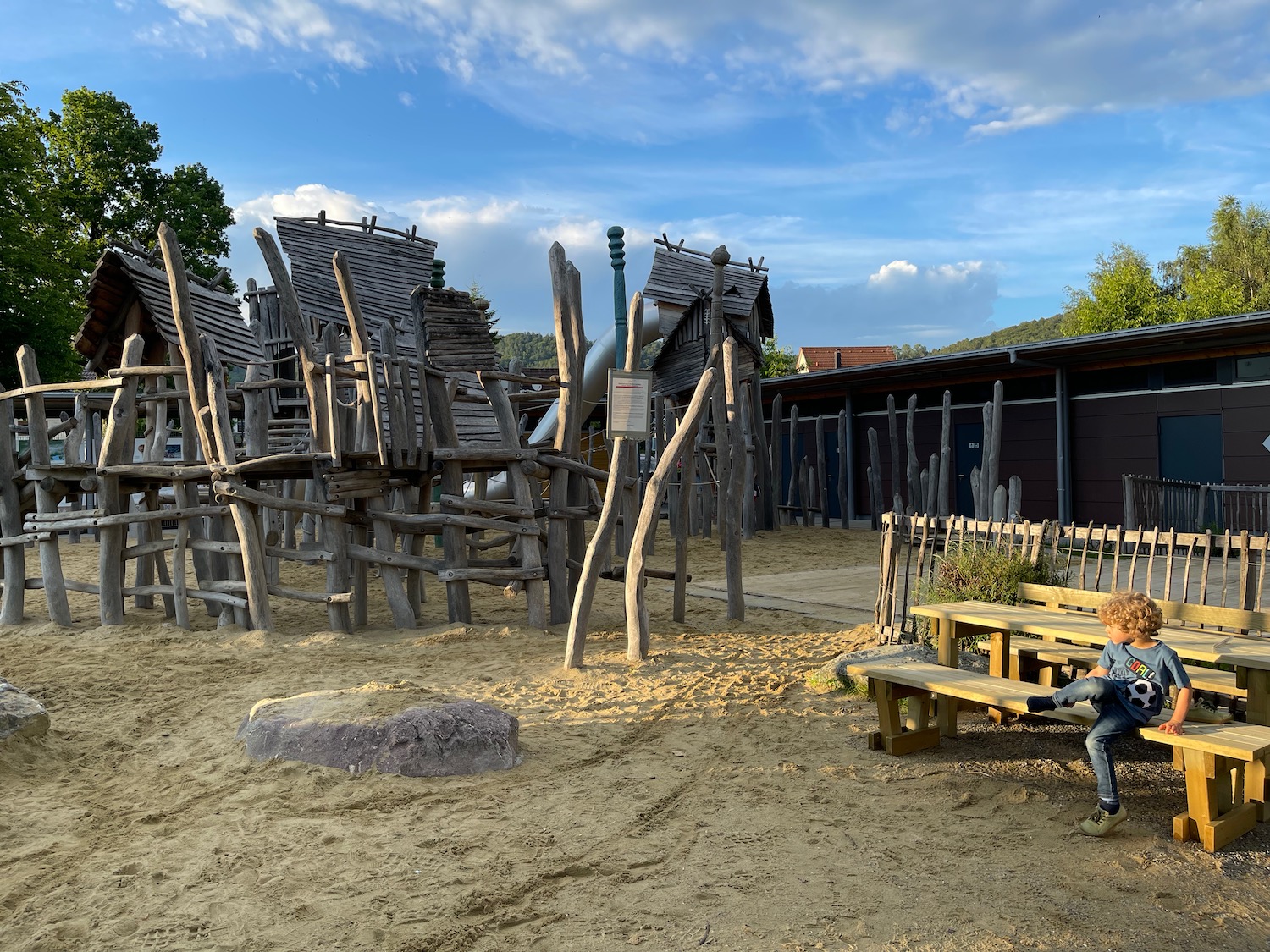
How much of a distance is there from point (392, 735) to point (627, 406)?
3.48 meters

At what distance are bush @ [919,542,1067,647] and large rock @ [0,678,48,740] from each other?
237 inches

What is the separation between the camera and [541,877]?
3.75m

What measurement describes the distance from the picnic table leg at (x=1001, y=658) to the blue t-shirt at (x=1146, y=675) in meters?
1.46

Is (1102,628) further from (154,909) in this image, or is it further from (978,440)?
(978,440)

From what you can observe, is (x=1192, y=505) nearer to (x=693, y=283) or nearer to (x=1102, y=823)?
(x=693, y=283)

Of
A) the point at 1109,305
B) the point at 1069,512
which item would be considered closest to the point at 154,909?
the point at 1069,512

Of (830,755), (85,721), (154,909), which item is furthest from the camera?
(85,721)

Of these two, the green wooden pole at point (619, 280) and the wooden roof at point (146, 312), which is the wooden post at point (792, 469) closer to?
the green wooden pole at point (619, 280)

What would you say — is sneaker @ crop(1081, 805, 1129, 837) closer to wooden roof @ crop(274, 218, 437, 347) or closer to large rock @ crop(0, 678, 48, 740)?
large rock @ crop(0, 678, 48, 740)

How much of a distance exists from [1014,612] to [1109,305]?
42249mm

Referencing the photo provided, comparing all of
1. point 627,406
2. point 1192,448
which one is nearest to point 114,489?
point 627,406

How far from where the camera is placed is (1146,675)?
164 inches

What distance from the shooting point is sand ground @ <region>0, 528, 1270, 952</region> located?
10.9ft

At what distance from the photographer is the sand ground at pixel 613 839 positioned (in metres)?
3.33
